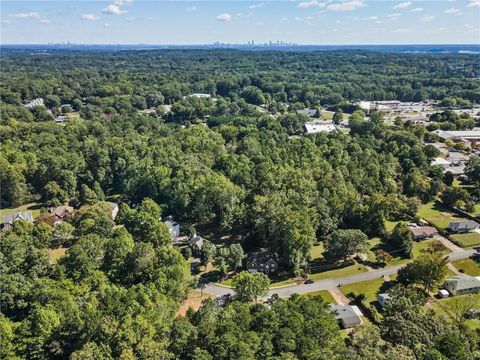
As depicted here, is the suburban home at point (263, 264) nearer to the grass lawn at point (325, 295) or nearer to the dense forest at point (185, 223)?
the dense forest at point (185, 223)

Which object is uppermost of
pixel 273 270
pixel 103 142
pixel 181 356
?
pixel 103 142

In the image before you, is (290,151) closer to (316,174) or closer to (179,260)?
(316,174)

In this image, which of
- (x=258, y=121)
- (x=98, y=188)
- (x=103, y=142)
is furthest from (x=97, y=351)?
(x=258, y=121)

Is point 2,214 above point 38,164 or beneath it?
beneath

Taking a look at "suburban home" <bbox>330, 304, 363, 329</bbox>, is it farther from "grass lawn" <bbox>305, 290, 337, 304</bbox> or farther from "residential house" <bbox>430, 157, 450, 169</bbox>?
"residential house" <bbox>430, 157, 450, 169</bbox>

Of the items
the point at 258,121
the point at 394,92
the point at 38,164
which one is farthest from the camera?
the point at 394,92

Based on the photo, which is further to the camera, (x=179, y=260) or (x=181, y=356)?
(x=179, y=260)

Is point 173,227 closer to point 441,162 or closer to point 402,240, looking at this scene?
point 402,240

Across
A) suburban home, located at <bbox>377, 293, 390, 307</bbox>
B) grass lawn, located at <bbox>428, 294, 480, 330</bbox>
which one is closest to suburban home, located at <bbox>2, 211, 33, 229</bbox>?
suburban home, located at <bbox>377, 293, 390, 307</bbox>
